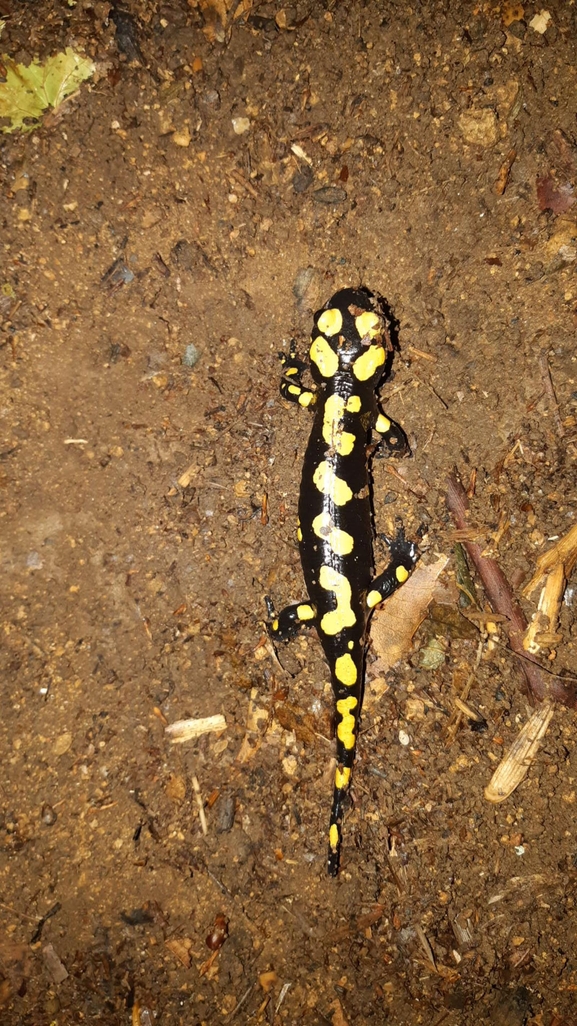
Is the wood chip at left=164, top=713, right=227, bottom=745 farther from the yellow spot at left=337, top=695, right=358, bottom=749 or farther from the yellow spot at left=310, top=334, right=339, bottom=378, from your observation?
the yellow spot at left=310, top=334, right=339, bottom=378

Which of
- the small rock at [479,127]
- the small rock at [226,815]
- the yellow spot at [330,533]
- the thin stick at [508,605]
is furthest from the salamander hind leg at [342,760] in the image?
the small rock at [479,127]

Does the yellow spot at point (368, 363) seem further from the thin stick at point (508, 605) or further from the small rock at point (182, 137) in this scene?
the small rock at point (182, 137)

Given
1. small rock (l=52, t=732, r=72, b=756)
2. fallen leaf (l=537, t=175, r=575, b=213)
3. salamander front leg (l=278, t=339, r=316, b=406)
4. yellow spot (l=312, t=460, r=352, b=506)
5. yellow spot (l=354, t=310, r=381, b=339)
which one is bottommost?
small rock (l=52, t=732, r=72, b=756)

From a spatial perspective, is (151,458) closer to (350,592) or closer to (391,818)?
(350,592)

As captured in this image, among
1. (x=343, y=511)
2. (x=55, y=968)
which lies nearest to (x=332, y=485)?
(x=343, y=511)

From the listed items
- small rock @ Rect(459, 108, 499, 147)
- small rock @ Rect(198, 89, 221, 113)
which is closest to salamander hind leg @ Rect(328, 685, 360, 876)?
small rock @ Rect(459, 108, 499, 147)

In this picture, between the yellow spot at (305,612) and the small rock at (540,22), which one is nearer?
the small rock at (540,22)
